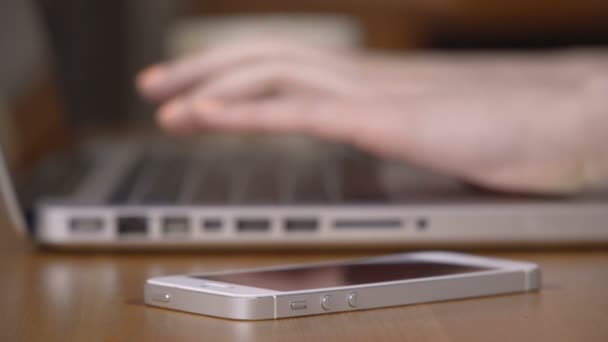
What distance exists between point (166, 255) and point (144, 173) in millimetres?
180

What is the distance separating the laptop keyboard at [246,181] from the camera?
699 mm

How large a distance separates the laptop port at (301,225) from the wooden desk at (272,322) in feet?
0.22

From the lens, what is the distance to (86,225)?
2.21ft

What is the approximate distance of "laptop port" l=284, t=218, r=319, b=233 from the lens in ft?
2.21

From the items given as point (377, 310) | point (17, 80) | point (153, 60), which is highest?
point (153, 60)

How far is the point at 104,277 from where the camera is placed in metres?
0.60

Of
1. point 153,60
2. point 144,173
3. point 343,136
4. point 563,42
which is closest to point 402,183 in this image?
point 343,136

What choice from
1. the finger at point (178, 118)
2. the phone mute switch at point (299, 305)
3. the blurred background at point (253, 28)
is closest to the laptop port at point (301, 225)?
the finger at point (178, 118)

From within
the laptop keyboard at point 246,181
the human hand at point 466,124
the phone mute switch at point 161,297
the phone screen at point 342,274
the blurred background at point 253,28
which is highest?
the blurred background at point 253,28

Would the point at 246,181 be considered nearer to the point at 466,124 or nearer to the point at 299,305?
the point at 466,124

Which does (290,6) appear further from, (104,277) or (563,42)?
(104,277)

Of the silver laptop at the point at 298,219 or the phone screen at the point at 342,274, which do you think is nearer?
the phone screen at the point at 342,274

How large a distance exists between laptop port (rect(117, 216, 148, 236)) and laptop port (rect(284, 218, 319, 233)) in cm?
9

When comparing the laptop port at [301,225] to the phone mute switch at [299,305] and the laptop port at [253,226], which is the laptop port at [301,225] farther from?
the phone mute switch at [299,305]
